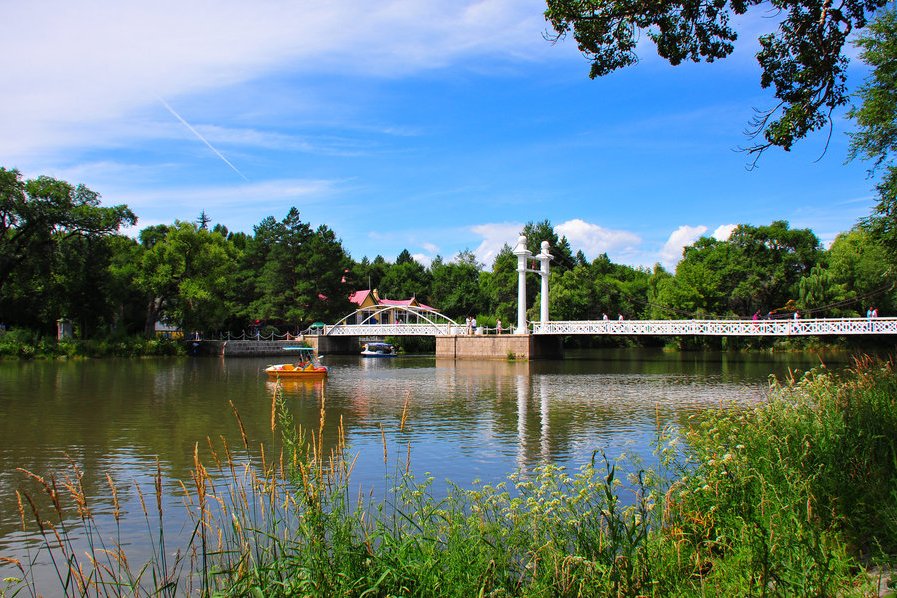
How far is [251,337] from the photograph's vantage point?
2254 inches

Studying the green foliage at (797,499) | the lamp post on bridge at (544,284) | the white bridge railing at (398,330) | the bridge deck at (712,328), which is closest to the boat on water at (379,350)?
the white bridge railing at (398,330)

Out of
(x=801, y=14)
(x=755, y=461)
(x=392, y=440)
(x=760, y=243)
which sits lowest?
(x=392, y=440)

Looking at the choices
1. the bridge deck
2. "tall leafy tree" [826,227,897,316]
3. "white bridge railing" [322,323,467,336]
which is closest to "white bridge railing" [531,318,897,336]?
the bridge deck

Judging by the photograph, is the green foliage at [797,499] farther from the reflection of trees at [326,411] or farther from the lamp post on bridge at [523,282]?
the lamp post on bridge at [523,282]

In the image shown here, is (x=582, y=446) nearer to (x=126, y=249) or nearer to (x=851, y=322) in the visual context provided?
(x=851, y=322)

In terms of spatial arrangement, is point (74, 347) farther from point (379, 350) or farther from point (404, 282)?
point (404, 282)

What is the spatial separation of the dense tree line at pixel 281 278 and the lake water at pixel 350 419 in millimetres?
11444

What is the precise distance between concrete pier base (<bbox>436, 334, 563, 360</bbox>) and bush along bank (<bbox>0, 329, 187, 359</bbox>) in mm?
19319

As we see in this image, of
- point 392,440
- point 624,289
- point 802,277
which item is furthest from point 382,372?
point 624,289

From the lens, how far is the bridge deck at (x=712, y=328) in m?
37.5

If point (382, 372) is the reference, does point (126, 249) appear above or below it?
above

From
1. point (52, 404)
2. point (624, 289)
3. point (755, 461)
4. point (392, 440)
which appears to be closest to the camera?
point (755, 461)

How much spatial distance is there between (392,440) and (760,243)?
165ft

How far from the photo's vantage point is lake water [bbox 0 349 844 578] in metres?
10.0
